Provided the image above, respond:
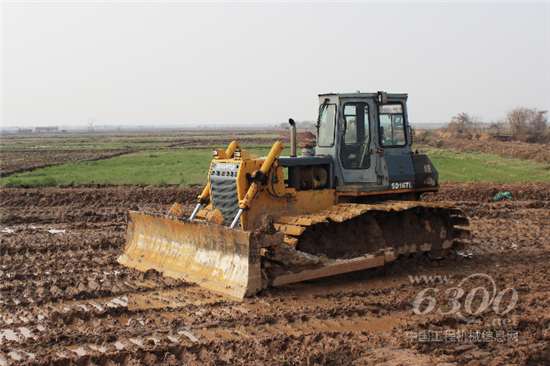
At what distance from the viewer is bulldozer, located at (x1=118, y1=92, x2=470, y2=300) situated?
771 centimetres

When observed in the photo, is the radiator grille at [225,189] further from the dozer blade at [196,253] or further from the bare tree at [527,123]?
the bare tree at [527,123]

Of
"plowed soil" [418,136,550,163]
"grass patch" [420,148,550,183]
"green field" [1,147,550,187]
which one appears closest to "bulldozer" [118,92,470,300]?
"green field" [1,147,550,187]

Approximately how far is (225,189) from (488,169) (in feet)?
72.6

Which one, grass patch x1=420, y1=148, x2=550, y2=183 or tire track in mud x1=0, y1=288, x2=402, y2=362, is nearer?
tire track in mud x1=0, y1=288, x2=402, y2=362

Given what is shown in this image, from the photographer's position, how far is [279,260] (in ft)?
24.0

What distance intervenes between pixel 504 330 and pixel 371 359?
1841mm

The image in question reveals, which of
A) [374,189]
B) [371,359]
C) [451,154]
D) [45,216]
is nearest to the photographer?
[371,359]

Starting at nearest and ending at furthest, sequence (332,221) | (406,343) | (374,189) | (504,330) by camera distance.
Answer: (406,343) → (504,330) → (332,221) → (374,189)

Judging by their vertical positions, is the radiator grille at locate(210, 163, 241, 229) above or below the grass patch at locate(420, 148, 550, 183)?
above

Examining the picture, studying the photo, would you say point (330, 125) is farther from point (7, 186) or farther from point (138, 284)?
point (7, 186)

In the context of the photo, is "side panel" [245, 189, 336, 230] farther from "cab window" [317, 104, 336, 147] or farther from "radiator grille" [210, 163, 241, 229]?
"cab window" [317, 104, 336, 147]

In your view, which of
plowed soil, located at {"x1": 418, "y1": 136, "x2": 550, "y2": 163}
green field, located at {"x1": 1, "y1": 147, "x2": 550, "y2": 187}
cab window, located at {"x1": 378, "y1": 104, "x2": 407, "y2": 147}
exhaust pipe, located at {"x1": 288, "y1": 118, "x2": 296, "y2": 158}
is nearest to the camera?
exhaust pipe, located at {"x1": 288, "y1": 118, "x2": 296, "y2": 158}

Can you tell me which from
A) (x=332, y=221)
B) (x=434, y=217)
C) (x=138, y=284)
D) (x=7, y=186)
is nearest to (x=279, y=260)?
(x=332, y=221)

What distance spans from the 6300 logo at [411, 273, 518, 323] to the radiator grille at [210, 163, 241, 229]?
3.24 metres
